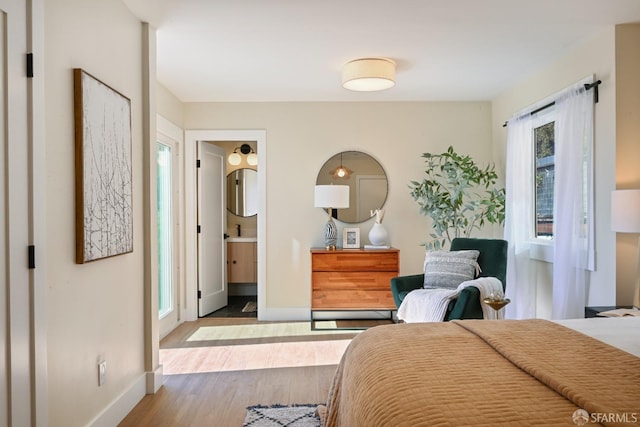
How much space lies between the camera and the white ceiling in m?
2.72

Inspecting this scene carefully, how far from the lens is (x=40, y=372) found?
176 centimetres

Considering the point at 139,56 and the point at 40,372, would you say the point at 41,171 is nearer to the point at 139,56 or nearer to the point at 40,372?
A: the point at 40,372

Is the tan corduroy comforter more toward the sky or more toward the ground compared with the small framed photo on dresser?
more toward the ground

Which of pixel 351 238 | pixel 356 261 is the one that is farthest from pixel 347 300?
pixel 351 238

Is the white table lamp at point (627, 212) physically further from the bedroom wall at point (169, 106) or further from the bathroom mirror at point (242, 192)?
the bathroom mirror at point (242, 192)

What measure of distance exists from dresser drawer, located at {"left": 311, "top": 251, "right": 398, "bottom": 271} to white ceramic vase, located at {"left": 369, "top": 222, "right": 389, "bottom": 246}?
246 millimetres

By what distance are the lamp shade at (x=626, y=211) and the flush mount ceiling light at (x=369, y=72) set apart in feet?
6.00

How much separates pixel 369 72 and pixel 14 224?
2704mm

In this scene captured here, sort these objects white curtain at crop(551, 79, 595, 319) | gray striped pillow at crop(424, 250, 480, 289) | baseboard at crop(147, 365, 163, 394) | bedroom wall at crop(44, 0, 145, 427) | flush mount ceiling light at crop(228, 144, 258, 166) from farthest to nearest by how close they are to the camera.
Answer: flush mount ceiling light at crop(228, 144, 258, 166)
gray striped pillow at crop(424, 250, 480, 289)
white curtain at crop(551, 79, 595, 319)
baseboard at crop(147, 365, 163, 394)
bedroom wall at crop(44, 0, 145, 427)

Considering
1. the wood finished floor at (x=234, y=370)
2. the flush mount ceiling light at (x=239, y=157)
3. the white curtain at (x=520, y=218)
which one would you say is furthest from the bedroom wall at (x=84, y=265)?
the flush mount ceiling light at (x=239, y=157)

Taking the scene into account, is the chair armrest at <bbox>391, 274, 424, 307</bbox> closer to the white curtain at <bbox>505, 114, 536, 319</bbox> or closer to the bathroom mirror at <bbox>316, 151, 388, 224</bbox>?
the white curtain at <bbox>505, 114, 536, 319</bbox>

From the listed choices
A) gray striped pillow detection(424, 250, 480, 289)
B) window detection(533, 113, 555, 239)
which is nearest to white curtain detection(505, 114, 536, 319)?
window detection(533, 113, 555, 239)

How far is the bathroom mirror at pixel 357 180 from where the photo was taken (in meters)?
5.05

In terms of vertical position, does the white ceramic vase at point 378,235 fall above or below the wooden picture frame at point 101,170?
below
